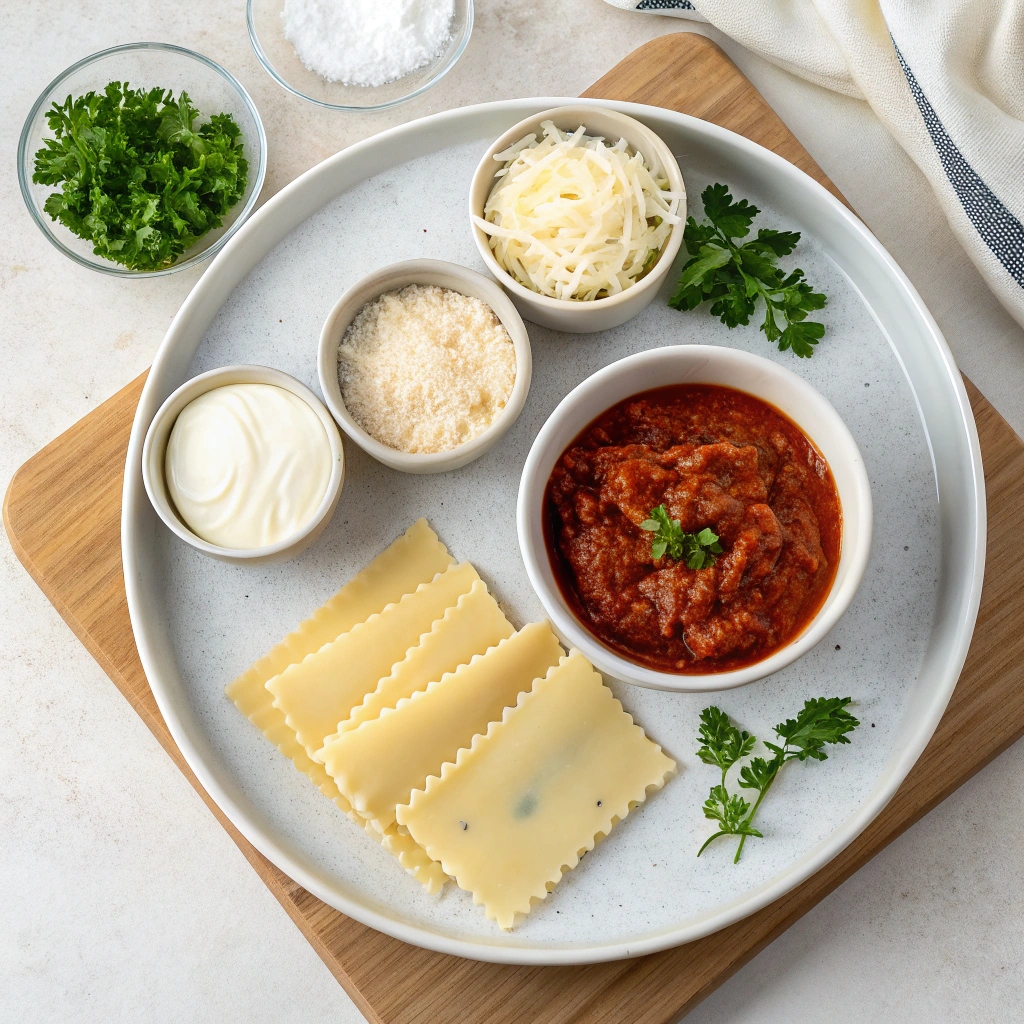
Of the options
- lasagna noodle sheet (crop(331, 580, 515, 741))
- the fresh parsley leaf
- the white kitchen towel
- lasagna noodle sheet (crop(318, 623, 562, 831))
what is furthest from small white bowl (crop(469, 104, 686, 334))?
the fresh parsley leaf

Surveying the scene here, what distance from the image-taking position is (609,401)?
121 inches

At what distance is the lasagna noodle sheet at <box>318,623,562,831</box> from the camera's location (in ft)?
10.5

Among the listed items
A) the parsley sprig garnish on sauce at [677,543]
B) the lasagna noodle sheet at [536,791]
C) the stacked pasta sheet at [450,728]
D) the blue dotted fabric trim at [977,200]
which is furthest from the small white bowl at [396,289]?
the blue dotted fabric trim at [977,200]

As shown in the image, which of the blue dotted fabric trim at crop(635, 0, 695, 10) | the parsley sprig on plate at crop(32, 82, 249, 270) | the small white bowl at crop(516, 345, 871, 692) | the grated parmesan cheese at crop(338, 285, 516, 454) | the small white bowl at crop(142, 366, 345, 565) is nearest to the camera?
the small white bowl at crop(516, 345, 871, 692)

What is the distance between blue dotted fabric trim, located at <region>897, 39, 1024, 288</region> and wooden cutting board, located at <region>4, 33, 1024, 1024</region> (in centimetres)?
48

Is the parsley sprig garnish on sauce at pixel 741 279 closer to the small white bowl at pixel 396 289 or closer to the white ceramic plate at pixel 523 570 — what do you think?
the white ceramic plate at pixel 523 570

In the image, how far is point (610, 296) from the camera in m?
3.17

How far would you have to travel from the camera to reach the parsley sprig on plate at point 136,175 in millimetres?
3635

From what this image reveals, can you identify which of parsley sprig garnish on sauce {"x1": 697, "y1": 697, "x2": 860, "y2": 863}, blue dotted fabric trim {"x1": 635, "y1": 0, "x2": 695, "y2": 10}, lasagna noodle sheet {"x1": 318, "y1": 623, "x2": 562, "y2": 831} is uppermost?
blue dotted fabric trim {"x1": 635, "y1": 0, "x2": 695, "y2": 10}

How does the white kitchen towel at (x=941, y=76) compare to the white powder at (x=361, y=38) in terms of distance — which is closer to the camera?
the white kitchen towel at (x=941, y=76)

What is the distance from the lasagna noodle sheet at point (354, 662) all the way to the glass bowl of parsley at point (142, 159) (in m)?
1.68

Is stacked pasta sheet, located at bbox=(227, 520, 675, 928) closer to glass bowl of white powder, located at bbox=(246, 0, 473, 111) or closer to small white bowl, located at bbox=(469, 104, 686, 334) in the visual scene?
small white bowl, located at bbox=(469, 104, 686, 334)

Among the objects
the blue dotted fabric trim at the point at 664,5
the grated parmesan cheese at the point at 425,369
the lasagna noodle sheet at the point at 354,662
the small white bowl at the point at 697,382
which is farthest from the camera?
the blue dotted fabric trim at the point at 664,5

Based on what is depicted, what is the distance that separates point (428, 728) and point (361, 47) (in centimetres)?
282
